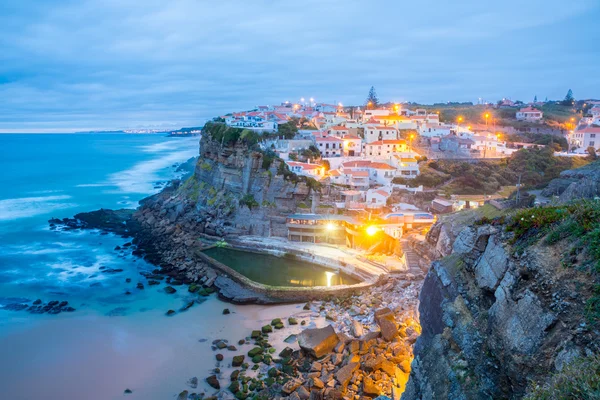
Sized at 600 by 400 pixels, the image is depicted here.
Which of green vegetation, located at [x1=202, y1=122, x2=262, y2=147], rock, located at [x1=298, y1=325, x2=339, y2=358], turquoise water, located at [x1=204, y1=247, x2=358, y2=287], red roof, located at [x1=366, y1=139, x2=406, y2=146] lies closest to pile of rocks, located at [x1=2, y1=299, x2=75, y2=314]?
turquoise water, located at [x1=204, y1=247, x2=358, y2=287]

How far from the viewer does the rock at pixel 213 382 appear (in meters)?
13.7

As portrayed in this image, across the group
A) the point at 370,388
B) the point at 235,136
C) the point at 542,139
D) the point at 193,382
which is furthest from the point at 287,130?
the point at 370,388

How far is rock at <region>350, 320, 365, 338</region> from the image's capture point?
16.6 m

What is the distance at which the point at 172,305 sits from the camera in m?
20.3

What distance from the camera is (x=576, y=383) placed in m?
4.51

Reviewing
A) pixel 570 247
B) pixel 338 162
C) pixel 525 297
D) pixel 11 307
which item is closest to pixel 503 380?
pixel 525 297

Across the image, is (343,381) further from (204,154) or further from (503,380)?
(204,154)

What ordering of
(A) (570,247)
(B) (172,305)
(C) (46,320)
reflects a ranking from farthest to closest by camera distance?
(B) (172,305) < (C) (46,320) < (A) (570,247)

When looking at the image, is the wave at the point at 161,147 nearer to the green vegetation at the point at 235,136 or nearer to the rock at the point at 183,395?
the green vegetation at the point at 235,136

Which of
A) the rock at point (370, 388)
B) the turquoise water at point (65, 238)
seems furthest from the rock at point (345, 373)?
the turquoise water at point (65, 238)

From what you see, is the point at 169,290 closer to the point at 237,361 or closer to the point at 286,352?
the point at 237,361

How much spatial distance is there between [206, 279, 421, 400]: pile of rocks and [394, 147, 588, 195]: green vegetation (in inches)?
702

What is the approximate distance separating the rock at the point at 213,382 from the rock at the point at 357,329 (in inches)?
240

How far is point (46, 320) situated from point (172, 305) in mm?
5954
